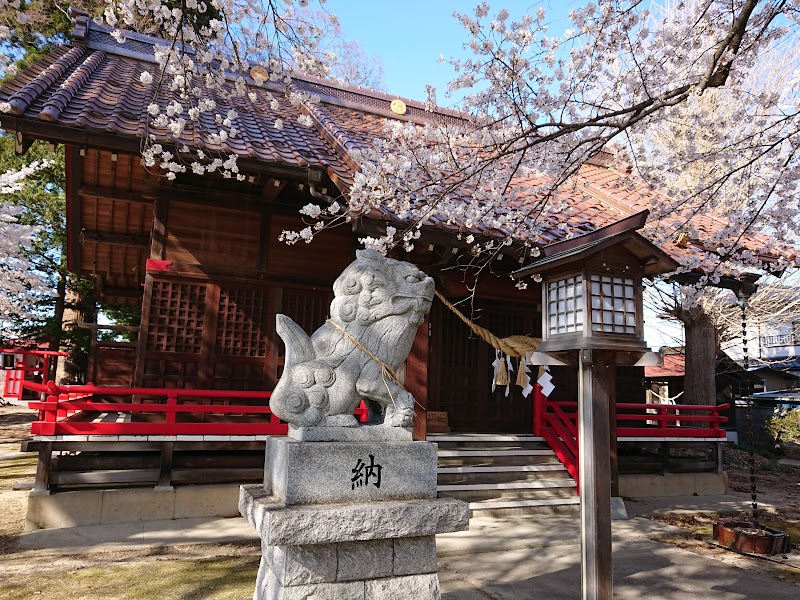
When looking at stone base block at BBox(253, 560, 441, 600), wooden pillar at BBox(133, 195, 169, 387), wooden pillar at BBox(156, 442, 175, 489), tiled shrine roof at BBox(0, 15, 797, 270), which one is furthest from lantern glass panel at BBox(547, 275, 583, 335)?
wooden pillar at BBox(133, 195, 169, 387)

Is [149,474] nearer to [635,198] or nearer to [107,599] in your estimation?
[107,599]

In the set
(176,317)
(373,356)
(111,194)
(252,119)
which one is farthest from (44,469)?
(252,119)

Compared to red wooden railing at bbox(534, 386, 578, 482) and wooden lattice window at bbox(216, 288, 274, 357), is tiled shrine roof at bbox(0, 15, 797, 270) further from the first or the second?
red wooden railing at bbox(534, 386, 578, 482)

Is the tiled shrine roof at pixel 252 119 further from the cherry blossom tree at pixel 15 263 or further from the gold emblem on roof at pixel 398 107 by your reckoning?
the cherry blossom tree at pixel 15 263

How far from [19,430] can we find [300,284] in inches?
494

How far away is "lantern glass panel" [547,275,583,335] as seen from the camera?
4.50m

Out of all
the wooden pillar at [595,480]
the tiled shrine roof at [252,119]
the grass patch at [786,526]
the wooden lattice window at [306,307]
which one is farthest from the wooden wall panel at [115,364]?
the grass patch at [786,526]

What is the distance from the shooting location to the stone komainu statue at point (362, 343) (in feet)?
12.3

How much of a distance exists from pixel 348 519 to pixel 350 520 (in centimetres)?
2

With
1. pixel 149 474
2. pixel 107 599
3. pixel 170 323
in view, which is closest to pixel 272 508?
pixel 107 599

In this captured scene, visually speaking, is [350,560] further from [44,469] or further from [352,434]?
[44,469]

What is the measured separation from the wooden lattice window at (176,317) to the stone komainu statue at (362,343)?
15.6 ft

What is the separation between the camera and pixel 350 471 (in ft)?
11.5

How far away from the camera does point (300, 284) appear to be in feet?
28.4
